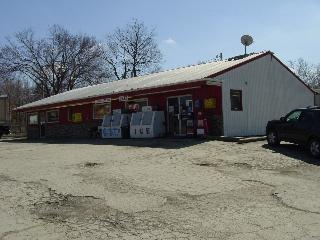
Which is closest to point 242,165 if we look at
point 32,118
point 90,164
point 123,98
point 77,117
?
point 90,164

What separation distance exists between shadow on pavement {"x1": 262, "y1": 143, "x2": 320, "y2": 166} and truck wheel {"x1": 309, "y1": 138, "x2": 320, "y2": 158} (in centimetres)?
17

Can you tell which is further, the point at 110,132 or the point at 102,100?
the point at 102,100

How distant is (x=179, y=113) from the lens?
850 inches

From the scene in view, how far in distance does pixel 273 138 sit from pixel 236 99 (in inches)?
182

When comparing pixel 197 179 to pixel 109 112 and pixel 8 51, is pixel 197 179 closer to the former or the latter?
pixel 109 112

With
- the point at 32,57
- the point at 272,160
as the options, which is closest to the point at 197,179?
the point at 272,160

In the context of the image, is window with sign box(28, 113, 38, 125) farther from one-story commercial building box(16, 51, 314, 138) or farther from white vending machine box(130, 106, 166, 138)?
white vending machine box(130, 106, 166, 138)

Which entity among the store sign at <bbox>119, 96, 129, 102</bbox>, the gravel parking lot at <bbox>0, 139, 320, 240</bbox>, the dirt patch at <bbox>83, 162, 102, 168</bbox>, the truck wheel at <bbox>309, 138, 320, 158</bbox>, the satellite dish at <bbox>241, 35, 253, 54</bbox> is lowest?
the gravel parking lot at <bbox>0, 139, 320, 240</bbox>

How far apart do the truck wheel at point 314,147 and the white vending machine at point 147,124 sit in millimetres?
8389

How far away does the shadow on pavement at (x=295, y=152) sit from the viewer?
13.9m

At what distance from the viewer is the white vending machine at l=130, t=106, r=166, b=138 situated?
21.4 meters

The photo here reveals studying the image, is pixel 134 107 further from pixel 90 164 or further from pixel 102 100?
pixel 90 164

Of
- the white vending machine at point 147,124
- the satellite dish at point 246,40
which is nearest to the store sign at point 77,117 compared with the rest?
the white vending machine at point 147,124

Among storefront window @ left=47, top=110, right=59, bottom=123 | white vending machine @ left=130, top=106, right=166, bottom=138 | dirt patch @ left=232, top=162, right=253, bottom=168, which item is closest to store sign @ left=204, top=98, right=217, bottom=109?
white vending machine @ left=130, top=106, right=166, bottom=138
